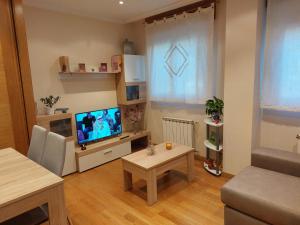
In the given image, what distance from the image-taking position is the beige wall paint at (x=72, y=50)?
3150 mm

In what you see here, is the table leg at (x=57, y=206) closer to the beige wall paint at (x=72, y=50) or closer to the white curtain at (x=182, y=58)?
the beige wall paint at (x=72, y=50)

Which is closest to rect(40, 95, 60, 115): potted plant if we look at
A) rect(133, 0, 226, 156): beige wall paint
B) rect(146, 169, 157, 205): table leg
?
rect(146, 169, 157, 205): table leg

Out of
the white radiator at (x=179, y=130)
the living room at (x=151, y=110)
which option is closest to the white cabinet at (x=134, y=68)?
the living room at (x=151, y=110)

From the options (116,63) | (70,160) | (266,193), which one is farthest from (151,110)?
(266,193)

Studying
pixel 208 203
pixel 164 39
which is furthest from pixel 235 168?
pixel 164 39

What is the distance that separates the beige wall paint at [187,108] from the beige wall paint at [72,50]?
39cm

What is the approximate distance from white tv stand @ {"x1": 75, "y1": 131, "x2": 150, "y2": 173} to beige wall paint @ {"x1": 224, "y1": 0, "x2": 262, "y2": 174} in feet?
5.81

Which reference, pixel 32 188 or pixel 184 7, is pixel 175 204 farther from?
pixel 184 7

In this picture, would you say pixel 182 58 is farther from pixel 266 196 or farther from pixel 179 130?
pixel 266 196

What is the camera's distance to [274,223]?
5.20ft

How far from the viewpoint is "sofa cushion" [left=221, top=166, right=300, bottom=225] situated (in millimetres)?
1536

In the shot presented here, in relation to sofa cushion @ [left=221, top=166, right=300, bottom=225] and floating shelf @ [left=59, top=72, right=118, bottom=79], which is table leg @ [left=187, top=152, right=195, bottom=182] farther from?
floating shelf @ [left=59, top=72, right=118, bottom=79]

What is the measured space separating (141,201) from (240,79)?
1.89 meters

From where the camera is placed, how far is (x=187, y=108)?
3734 millimetres
